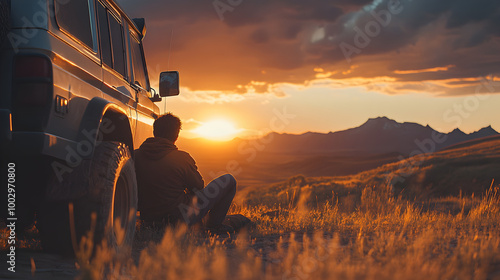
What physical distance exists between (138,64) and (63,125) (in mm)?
3020

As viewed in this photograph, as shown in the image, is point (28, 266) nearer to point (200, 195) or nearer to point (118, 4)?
point (200, 195)

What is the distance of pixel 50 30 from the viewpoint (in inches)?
124

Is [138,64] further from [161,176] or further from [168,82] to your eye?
[161,176]

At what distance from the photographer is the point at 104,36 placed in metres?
4.43

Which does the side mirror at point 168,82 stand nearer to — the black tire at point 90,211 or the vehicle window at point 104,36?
the vehicle window at point 104,36

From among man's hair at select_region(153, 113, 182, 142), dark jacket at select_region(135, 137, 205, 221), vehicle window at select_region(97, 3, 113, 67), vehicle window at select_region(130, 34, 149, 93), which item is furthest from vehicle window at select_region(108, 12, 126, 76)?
dark jacket at select_region(135, 137, 205, 221)

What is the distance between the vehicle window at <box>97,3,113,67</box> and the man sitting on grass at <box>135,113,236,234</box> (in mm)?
1053

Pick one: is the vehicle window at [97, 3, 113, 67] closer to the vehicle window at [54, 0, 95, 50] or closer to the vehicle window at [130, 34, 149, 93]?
the vehicle window at [54, 0, 95, 50]

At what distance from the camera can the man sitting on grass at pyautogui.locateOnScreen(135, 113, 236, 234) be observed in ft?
16.9

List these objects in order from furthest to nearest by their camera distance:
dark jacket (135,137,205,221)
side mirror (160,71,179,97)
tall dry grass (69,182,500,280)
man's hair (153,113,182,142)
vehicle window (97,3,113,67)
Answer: side mirror (160,71,179,97) → man's hair (153,113,182,142) → dark jacket (135,137,205,221) → vehicle window (97,3,113,67) → tall dry grass (69,182,500,280)

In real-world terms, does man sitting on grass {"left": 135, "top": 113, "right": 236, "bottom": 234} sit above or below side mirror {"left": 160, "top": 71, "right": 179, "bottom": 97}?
below

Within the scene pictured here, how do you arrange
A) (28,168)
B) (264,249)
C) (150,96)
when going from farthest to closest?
1. (150,96)
2. (264,249)
3. (28,168)

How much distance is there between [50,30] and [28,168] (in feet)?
3.31

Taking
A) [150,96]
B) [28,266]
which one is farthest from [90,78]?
[150,96]
